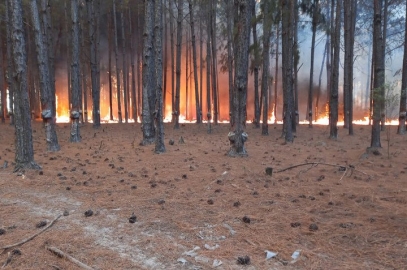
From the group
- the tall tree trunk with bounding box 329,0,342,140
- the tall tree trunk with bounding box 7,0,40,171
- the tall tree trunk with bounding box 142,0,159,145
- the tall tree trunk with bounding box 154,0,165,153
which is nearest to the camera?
the tall tree trunk with bounding box 7,0,40,171

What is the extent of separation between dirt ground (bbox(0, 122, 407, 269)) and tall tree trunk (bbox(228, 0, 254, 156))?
0.66 m

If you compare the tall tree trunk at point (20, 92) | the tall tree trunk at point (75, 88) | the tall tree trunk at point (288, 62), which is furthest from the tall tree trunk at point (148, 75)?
the tall tree trunk at point (288, 62)

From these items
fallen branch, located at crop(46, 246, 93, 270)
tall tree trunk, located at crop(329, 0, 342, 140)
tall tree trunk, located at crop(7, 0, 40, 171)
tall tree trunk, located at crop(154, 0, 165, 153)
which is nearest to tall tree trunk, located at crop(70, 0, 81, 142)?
tall tree trunk, located at crop(154, 0, 165, 153)

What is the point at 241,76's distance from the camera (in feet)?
24.9

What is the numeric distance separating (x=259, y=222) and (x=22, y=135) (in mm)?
5061

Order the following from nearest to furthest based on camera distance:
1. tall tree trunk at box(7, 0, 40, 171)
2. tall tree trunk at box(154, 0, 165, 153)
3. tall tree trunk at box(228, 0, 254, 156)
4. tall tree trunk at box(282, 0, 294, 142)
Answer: tall tree trunk at box(7, 0, 40, 171) → tall tree trunk at box(228, 0, 254, 156) → tall tree trunk at box(154, 0, 165, 153) → tall tree trunk at box(282, 0, 294, 142)

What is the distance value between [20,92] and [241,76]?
Answer: 4.56 metres

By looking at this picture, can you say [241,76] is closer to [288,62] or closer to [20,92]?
[288,62]

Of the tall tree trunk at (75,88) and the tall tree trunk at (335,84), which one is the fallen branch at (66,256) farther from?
the tall tree trunk at (335,84)

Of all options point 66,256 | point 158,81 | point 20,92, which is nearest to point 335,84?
point 158,81

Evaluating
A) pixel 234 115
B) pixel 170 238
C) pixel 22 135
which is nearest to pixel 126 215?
pixel 170 238

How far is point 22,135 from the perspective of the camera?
6.46 metres

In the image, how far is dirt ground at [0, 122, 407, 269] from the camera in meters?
2.84

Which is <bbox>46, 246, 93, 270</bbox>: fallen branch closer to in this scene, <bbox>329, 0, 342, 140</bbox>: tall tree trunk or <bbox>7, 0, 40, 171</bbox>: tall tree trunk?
<bbox>7, 0, 40, 171</bbox>: tall tree trunk
